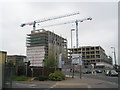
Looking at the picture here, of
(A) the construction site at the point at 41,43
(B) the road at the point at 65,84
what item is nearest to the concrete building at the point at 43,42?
(A) the construction site at the point at 41,43

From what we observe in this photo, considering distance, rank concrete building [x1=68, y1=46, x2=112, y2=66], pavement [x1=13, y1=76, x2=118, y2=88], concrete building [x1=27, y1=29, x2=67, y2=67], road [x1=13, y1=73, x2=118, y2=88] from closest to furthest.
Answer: pavement [x1=13, y1=76, x2=118, y2=88] → road [x1=13, y1=73, x2=118, y2=88] → concrete building [x1=68, y1=46, x2=112, y2=66] → concrete building [x1=27, y1=29, x2=67, y2=67]

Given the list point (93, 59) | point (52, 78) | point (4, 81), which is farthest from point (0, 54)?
point (93, 59)

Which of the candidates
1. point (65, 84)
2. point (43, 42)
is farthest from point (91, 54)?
point (65, 84)

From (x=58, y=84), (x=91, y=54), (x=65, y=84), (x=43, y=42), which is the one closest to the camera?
(x=58, y=84)

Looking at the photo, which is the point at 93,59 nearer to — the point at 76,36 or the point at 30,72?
the point at 76,36

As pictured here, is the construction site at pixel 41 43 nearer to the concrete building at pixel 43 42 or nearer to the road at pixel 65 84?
the concrete building at pixel 43 42

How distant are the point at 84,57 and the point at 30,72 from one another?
109552mm

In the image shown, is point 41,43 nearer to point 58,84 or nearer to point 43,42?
point 43,42

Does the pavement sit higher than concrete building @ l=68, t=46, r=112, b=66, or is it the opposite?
concrete building @ l=68, t=46, r=112, b=66

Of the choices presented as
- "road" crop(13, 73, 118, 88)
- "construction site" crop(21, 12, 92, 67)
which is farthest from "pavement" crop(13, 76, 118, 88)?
"construction site" crop(21, 12, 92, 67)

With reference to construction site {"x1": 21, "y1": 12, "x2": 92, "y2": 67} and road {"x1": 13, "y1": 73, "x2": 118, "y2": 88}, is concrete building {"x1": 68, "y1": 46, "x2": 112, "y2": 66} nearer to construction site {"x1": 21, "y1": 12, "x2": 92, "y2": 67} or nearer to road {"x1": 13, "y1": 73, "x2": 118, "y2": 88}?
construction site {"x1": 21, "y1": 12, "x2": 92, "y2": 67}

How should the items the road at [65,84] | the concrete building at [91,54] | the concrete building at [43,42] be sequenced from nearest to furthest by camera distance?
1. the road at [65,84]
2. the concrete building at [91,54]
3. the concrete building at [43,42]

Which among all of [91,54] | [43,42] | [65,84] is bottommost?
[65,84]

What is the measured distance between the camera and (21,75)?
30266mm
